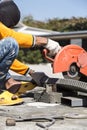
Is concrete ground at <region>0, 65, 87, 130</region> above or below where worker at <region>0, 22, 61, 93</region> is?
below

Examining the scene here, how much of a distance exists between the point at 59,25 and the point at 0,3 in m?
42.8

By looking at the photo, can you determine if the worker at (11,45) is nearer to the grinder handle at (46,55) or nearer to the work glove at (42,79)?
the grinder handle at (46,55)

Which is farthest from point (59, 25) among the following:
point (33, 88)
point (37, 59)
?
point (33, 88)

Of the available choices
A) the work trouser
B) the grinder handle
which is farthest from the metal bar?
the work trouser

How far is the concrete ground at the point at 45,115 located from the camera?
12.4 feet

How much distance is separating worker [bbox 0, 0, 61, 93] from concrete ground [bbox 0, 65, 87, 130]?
392mm

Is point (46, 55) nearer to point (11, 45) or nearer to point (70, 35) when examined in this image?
point (11, 45)

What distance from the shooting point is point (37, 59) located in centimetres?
2241

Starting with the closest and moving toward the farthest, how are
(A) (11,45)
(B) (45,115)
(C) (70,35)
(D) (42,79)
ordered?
(B) (45,115) < (A) (11,45) < (D) (42,79) < (C) (70,35)

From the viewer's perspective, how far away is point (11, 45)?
5.09 metres

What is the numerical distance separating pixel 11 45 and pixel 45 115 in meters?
1.13

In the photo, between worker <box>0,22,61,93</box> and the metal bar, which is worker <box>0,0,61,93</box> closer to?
worker <box>0,22,61,93</box>

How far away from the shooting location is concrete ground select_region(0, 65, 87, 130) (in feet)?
12.4

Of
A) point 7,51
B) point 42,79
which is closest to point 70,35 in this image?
point 42,79
